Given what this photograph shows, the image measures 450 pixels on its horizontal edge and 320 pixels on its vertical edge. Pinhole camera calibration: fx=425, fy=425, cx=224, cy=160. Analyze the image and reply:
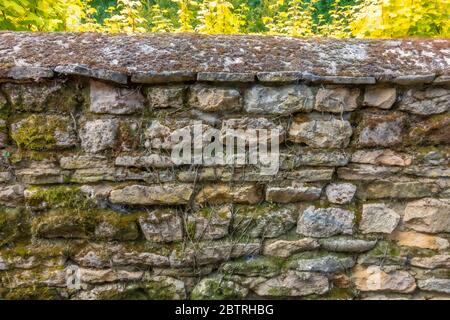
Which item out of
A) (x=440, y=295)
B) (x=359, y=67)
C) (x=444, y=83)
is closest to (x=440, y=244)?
(x=440, y=295)

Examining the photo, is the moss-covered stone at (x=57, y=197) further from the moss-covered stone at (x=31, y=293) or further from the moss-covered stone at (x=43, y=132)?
the moss-covered stone at (x=31, y=293)

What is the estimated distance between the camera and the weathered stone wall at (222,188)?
197 cm

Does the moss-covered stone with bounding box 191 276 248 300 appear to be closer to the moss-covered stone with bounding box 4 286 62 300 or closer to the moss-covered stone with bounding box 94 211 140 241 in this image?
the moss-covered stone with bounding box 94 211 140 241

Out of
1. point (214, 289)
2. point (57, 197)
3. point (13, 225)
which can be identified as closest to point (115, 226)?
point (57, 197)

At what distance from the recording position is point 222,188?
2094 mm

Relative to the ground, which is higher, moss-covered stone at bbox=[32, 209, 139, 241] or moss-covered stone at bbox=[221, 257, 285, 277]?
moss-covered stone at bbox=[32, 209, 139, 241]

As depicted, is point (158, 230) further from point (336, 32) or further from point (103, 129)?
point (336, 32)

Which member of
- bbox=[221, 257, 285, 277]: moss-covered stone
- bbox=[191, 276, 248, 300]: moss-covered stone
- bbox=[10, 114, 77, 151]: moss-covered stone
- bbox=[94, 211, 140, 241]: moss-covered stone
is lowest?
bbox=[191, 276, 248, 300]: moss-covered stone

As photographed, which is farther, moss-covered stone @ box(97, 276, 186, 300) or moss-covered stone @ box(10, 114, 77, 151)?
moss-covered stone @ box(97, 276, 186, 300)

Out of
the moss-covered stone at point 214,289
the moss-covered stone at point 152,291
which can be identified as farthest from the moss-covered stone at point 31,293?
the moss-covered stone at point 214,289

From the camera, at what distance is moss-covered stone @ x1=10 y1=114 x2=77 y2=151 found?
6.47 feet

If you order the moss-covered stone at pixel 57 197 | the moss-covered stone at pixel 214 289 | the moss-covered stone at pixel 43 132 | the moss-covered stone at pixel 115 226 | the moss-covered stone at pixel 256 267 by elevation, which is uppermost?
the moss-covered stone at pixel 43 132

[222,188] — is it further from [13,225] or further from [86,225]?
[13,225]

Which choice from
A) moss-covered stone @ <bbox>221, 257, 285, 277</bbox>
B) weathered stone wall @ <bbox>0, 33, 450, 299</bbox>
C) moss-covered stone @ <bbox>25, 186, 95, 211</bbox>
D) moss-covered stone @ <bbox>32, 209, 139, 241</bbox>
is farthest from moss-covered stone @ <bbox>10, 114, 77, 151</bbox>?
moss-covered stone @ <bbox>221, 257, 285, 277</bbox>
